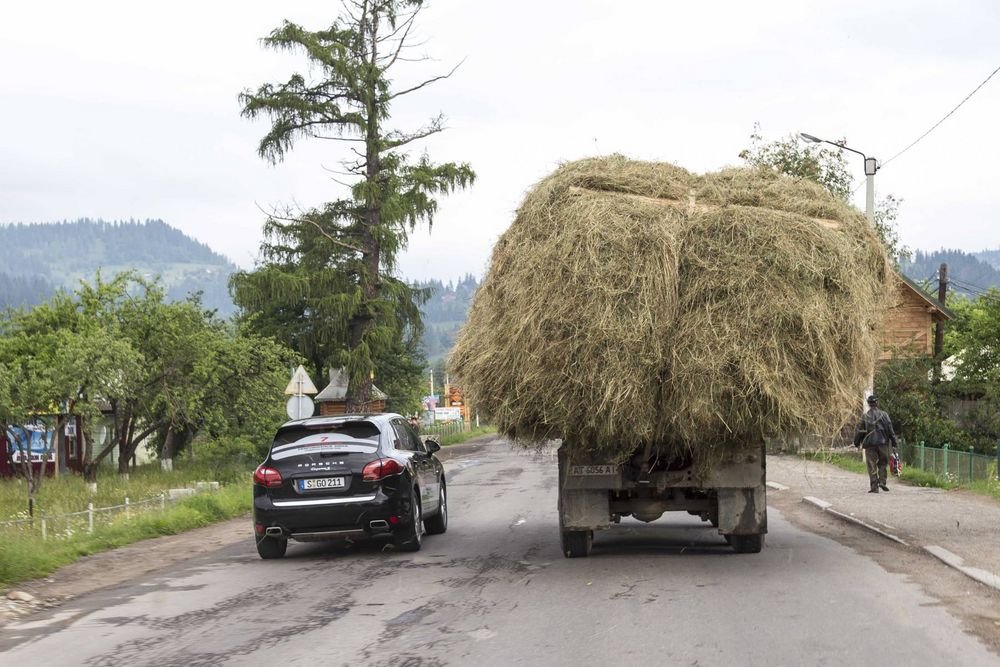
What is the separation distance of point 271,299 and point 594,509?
24745 millimetres

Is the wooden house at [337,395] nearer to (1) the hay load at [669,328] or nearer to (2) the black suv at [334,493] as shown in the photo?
(2) the black suv at [334,493]

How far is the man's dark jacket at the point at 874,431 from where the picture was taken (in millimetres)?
19250

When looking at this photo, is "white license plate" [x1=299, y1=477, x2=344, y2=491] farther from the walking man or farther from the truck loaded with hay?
the walking man

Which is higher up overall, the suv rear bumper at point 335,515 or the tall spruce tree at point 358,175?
the tall spruce tree at point 358,175

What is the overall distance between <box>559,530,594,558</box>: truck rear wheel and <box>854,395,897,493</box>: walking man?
930cm

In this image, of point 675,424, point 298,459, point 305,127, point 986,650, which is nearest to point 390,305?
point 305,127

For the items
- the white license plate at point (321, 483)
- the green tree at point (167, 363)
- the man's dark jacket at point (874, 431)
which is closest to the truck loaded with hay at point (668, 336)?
the white license plate at point (321, 483)

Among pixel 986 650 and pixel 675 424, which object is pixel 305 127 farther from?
pixel 986 650

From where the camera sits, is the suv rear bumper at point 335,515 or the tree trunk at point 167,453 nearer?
the suv rear bumper at point 335,515

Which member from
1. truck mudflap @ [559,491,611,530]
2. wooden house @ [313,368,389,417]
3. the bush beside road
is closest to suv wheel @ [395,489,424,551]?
truck mudflap @ [559,491,611,530]

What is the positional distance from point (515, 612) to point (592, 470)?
2885 mm

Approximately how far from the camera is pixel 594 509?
37.0 feet

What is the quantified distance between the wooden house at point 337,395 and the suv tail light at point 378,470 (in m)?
14.1

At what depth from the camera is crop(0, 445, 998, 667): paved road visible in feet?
23.1
